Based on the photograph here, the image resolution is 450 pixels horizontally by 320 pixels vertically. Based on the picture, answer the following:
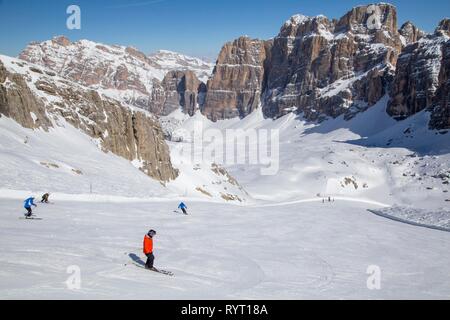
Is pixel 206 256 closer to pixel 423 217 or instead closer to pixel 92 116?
pixel 423 217

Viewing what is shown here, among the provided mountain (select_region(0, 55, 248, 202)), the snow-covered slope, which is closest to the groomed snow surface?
mountain (select_region(0, 55, 248, 202))

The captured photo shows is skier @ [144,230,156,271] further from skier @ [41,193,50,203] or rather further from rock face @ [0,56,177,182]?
rock face @ [0,56,177,182]

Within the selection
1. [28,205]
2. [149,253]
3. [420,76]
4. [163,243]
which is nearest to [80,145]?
[28,205]

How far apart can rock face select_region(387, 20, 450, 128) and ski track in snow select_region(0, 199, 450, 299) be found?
14125 centimetres

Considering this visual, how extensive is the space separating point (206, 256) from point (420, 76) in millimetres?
179309

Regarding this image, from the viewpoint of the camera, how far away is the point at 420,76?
175375 mm

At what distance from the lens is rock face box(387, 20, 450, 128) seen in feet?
533

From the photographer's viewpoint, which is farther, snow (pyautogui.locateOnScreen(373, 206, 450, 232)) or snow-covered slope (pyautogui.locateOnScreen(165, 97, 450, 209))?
snow-covered slope (pyautogui.locateOnScreen(165, 97, 450, 209))

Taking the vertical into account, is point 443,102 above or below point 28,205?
above

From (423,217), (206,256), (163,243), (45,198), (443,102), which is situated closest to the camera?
(206,256)

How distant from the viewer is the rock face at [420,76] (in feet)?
533

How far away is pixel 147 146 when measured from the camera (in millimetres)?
64062

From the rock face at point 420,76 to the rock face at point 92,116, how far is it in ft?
400
